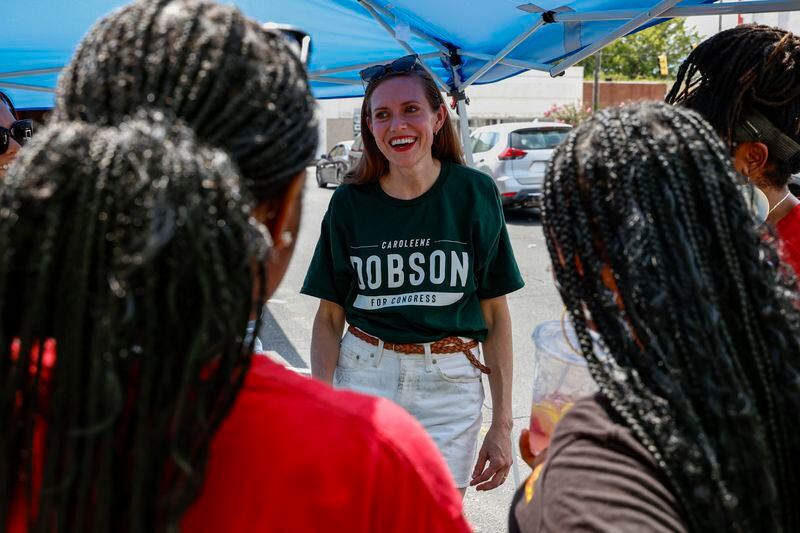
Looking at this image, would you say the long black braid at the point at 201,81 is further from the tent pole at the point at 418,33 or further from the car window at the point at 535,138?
the car window at the point at 535,138

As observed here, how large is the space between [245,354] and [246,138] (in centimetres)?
26

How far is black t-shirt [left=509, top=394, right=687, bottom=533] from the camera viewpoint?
892mm

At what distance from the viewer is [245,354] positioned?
862mm

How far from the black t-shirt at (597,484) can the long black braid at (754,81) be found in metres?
1.12

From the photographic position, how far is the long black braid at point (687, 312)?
91 cm

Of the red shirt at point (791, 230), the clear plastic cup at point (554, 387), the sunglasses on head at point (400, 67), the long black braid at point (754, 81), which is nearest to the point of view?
the clear plastic cup at point (554, 387)

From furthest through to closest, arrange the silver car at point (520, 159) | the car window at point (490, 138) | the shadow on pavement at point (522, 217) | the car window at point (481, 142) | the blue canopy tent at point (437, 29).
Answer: the car window at point (481, 142) < the car window at point (490, 138) < the shadow on pavement at point (522, 217) < the silver car at point (520, 159) < the blue canopy tent at point (437, 29)

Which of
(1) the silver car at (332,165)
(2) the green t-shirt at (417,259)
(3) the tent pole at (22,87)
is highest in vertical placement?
(3) the tent pole at (22,87)

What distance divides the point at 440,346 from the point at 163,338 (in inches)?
70.4

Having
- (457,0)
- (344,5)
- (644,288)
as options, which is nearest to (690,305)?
(644,288)

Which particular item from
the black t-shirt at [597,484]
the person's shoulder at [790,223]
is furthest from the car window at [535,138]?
the black t-shirt at [597,484]

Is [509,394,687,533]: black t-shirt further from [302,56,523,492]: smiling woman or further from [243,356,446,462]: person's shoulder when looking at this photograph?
[302,56,523,492]: smiling woman

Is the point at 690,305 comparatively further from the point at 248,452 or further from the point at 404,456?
the point at 248,452

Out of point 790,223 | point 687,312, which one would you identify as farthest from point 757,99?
point 687,312
